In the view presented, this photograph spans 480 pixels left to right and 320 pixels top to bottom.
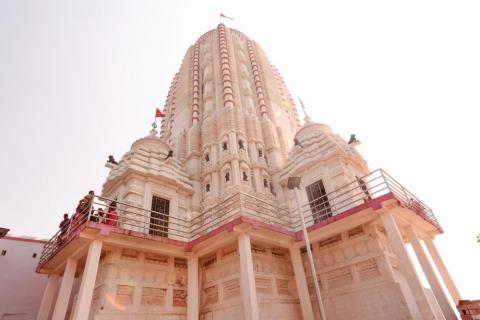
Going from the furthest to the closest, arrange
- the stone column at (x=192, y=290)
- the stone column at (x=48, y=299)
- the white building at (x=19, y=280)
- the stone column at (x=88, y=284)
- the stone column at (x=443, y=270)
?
the white building at (x=19, y=280) → the stone column at (x=48, y=299) → the stone column at (x=443, y=270) → the stone column at (x=192, y=290) → the stone column at (x=88, y=284)

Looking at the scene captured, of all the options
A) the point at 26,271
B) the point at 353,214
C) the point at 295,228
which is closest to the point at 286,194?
the point at 295,228

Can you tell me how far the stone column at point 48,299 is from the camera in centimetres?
1202

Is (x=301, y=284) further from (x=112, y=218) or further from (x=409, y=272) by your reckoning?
(x=112, y=218)

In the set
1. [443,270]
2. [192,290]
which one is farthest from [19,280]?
[443,270]

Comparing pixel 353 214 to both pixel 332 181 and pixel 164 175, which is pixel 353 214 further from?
pixel 164 175

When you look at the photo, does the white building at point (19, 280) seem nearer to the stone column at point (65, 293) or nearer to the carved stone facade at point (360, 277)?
the stone column at point (65, 293)

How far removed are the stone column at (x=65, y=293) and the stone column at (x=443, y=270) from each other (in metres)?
14.9

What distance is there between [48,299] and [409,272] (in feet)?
47.3

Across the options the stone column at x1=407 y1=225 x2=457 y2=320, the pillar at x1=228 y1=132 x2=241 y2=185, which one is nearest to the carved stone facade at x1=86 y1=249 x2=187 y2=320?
the pillar at x1=228 y1=132 x2=241 y2=185

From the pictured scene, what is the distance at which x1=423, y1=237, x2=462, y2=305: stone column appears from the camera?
11445 millimetres

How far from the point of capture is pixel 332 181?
47.0 feet

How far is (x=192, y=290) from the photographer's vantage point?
37.1 ft

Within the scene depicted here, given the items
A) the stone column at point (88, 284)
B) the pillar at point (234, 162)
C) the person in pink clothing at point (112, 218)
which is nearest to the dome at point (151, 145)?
the pillar at point (234, 162)

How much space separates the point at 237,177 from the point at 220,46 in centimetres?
1674
